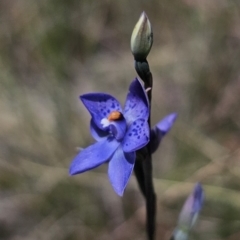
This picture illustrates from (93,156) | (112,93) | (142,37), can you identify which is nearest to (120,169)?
(93,156)

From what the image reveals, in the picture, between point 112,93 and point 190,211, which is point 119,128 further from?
point 112,93

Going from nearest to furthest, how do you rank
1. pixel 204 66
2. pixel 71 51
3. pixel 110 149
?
pixel 110 149 < pixel 204 66 < pixel 71 51

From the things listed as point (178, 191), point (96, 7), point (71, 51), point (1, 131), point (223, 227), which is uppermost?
point (96, 7)

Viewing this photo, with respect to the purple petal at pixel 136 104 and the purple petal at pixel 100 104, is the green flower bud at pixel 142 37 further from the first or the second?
the purple petal at pixel 100 104

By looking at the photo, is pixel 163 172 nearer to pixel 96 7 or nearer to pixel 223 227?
pixel 223 227

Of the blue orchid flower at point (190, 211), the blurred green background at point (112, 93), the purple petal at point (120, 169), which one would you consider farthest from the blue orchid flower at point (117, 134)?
the blurred green background at point (112, 93)

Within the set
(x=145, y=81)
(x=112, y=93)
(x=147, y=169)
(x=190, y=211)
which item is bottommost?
(x=112, y=93)

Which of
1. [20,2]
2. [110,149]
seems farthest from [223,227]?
Answer: [20,2]
